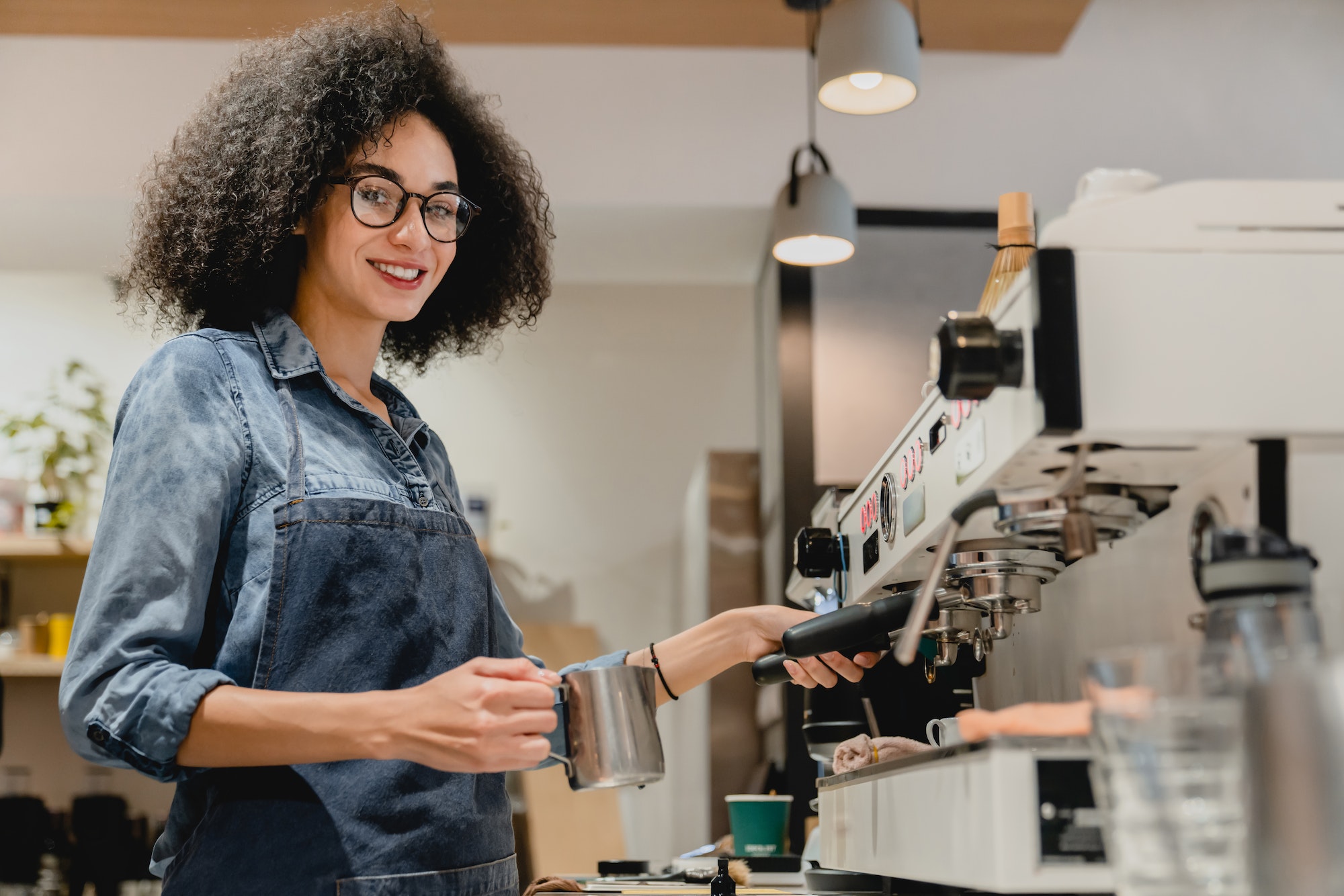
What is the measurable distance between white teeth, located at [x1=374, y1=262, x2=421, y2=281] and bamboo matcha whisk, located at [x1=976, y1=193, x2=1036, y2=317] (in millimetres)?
554

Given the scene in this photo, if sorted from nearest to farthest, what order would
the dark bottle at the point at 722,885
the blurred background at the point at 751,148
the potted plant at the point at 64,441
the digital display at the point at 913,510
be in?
1. the digital display at the point at 913,510
2. the dark bottle at the point at 722,885
3. the blurred background at the point at 751,148
4. the potted plant at the point at 64,441

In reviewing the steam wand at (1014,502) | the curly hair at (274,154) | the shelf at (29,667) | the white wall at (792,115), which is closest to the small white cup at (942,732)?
the steam wand at (1014,502)

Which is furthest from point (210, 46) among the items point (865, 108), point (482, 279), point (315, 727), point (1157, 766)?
point (1157, 766)

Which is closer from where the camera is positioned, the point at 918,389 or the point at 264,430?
the point at 264,430

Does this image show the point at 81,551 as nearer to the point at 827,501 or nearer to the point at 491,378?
the point at 491,378

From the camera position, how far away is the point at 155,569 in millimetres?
926

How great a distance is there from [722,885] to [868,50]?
1.50 m

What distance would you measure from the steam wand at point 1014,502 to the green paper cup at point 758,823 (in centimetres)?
125

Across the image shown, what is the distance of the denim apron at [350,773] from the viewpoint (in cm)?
97

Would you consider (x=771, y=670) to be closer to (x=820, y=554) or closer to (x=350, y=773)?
(x=820, y=554)

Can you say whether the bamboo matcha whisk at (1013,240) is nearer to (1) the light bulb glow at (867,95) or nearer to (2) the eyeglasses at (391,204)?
(2) the eyeglasses at (391,204)

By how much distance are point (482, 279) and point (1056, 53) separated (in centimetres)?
229

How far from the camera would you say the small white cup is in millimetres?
1250

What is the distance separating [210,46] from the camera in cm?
333
